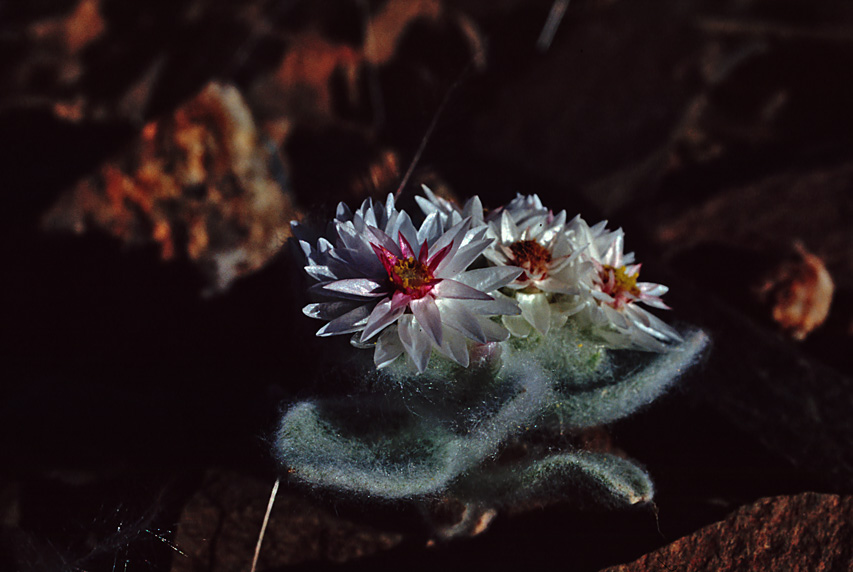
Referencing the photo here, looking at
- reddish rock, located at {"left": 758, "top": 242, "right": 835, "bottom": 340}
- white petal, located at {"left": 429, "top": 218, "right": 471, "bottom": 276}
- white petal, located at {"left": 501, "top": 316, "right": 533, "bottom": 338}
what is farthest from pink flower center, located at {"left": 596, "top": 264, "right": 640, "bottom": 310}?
reddish rock, located at {"left": 758, "top": 242, "right": 835, "bottom": 340}

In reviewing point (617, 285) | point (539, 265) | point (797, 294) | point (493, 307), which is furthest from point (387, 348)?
point (797, 294)

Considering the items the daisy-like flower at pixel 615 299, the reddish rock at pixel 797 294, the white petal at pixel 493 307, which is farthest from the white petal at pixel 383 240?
the reddish rock at pixel 797 294

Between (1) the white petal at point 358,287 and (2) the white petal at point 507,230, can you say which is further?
(2) the white petal at point 507,230

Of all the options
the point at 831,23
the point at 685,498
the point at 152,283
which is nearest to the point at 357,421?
the point at 685,498

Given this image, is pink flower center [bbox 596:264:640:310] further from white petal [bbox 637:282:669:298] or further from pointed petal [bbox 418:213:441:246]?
pointed petal [bbox 418:213:441:246]

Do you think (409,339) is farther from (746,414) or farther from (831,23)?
(831,23)

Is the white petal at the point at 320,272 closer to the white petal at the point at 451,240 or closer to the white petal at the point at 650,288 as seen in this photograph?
the white petal at the point at 451,240
